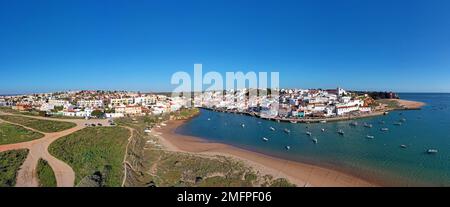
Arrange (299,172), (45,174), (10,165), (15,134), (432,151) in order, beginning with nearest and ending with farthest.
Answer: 1. (45,174)
2. (10,165)
3. (299,172)
4. (15,134)
5. (432,151)

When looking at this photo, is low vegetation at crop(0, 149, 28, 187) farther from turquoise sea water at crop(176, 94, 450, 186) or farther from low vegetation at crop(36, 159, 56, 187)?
turquoise sea water at crop(176, 94, 450, 186)

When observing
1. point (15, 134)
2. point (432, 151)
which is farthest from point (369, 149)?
point (15, 134)

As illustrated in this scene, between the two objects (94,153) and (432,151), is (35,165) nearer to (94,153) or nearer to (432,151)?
(94,153)

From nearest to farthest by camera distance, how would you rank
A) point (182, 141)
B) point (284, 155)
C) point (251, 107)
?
point (284, 155), point (182, 141), point (251, 107)

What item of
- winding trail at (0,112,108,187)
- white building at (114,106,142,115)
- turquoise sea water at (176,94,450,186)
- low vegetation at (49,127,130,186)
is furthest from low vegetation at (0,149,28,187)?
white building at (114,106,142,115)

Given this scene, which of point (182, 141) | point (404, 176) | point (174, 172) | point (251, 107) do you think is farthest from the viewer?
point (251, 107)
